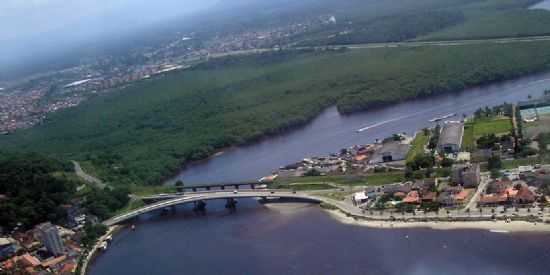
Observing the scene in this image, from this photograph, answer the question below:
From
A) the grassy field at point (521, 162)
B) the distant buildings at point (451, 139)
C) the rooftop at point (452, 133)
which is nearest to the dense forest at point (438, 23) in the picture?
the rooftop at point (452, 133)

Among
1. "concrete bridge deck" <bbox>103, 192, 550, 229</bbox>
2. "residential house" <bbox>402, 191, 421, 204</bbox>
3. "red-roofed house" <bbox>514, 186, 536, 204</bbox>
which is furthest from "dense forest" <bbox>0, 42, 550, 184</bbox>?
"red-roofed house" <bbox>514, 186, 536, 204</bbox>

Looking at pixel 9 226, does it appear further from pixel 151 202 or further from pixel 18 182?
pixel 151 202

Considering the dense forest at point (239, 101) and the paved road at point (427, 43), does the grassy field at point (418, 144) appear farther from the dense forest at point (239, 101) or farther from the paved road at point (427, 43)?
the paved road at point (427, 43)

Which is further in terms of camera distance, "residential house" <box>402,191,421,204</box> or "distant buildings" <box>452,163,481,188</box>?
"distant buildings" <box>452,163,481,188</box>

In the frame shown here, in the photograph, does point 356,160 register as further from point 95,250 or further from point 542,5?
point 542,5

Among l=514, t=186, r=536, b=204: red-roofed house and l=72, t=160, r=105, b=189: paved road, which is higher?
l=514, t=186, r=536, b=204: red-roofed house

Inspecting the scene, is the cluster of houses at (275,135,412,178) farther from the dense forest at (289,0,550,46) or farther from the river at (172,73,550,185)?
the dense forest at (289,0,550,46)

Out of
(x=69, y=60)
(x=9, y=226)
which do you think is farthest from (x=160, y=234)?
(x=69, y=60)
